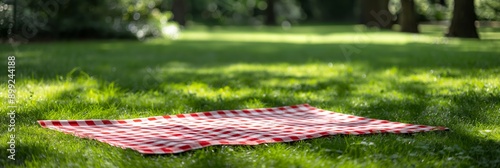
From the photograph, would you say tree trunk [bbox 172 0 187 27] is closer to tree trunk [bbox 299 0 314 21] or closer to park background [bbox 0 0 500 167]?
park background [bbox 0 0 500 167]

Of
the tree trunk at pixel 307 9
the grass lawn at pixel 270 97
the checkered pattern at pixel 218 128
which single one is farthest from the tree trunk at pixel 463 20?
the tree trunk at pixel 307 9

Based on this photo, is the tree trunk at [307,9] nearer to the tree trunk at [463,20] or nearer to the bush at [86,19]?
the bush at [86,19]

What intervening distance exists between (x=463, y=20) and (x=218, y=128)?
14732 mm

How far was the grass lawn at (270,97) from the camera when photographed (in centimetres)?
417

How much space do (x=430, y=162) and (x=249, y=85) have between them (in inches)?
173

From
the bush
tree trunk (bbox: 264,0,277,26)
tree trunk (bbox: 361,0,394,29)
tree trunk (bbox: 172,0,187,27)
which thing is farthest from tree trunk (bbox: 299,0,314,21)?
the bush

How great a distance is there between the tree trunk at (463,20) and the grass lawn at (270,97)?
15.4 feet

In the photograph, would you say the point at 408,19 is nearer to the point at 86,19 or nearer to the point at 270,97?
the point at 86,19

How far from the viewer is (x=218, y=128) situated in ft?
17.1

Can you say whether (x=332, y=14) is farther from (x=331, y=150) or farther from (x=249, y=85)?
(x=331, y=150)

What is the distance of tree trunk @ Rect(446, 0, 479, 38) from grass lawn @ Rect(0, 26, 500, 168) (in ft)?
15.4

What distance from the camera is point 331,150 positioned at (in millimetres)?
4363

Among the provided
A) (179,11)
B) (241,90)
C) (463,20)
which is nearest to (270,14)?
(179,11)

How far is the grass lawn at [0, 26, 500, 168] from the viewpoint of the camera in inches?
164
